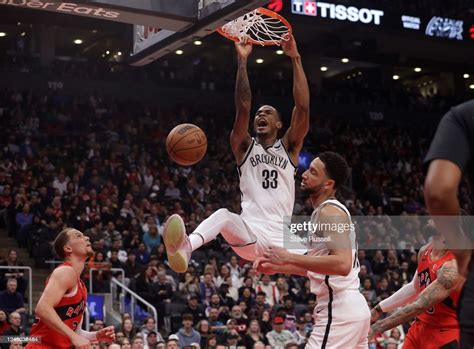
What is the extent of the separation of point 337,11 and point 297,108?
20.3m

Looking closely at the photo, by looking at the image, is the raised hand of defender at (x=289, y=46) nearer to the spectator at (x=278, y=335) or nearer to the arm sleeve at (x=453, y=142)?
the arm sleeve at (x=453, y=142)

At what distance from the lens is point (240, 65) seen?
23.8ft

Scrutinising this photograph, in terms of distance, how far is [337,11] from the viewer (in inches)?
1053

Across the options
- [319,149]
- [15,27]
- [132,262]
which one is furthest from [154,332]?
[15,27]

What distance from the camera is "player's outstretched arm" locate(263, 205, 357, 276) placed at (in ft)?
15.2

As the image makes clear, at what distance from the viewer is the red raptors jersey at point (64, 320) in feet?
20.3

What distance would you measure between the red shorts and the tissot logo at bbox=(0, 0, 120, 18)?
361cm

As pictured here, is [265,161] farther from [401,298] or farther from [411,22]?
[411,22]

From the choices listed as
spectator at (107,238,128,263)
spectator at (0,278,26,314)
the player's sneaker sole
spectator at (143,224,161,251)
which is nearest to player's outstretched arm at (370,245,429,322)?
the player's sneaker sole

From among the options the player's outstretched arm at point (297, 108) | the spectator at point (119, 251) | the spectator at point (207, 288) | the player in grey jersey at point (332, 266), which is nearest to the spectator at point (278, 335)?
the spectator at point (207, 288)

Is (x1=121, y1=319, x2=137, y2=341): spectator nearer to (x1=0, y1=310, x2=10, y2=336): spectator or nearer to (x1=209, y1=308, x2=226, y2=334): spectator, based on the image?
(x1=209, y1=308, x2=226, y2=334): spectator

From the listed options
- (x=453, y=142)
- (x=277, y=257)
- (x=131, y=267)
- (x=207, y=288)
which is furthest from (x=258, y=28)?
(x=131, y=267)

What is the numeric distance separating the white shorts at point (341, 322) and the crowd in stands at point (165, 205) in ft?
17.7

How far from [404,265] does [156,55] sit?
39.0ft
